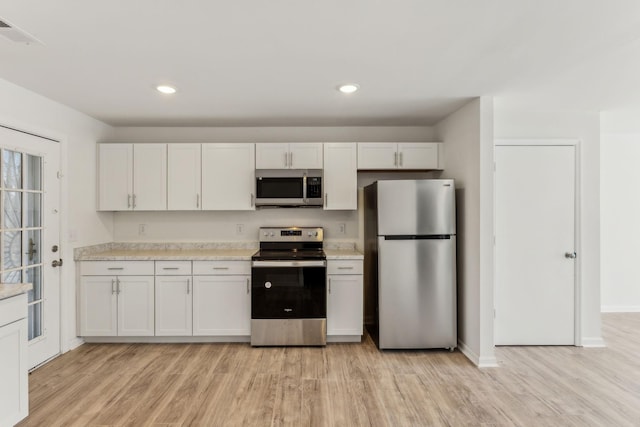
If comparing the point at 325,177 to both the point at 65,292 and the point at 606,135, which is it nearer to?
the point at 65,292

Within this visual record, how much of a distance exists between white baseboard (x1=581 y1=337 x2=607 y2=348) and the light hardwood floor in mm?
96

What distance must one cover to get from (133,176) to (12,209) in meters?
1.14

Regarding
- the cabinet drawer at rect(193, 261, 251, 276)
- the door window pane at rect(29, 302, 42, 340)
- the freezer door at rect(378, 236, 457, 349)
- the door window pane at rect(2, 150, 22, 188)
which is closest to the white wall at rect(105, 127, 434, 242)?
the cabinet drawer at rect(193, 261, 251, 276)

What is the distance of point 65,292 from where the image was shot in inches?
130

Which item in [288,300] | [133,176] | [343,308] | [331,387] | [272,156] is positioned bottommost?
[331,387]

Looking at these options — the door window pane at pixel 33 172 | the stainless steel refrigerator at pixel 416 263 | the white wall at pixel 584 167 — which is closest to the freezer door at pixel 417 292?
the stainless steel refrigerator at pixel 416 263

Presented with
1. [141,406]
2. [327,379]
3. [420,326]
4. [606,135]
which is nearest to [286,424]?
[327,379]

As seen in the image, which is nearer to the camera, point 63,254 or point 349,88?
point 349,88

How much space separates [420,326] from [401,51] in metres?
2.41

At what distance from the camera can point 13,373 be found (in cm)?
201

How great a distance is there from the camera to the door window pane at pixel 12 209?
8.96 ft

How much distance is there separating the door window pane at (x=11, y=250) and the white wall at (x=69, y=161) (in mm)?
424

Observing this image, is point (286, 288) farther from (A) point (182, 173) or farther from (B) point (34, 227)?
(B) point (34, 227)

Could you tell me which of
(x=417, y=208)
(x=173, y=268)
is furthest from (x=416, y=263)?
(x=173, y=268)
